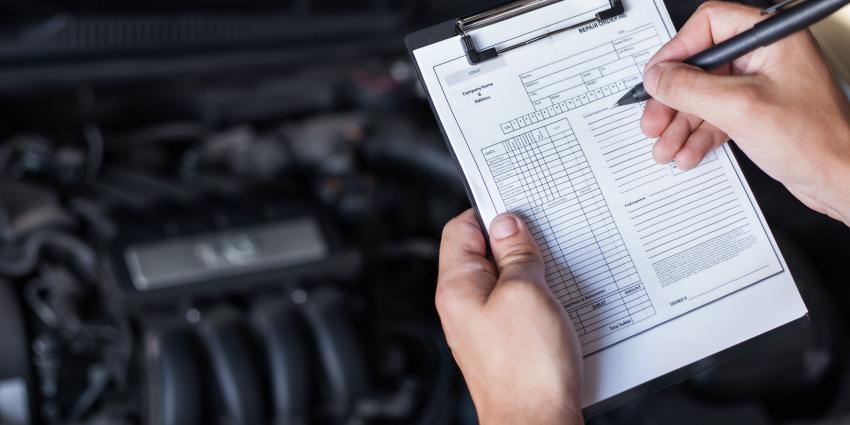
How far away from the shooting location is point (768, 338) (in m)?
0.56

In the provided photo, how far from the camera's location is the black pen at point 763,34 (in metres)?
0.48

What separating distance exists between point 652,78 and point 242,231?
51cm

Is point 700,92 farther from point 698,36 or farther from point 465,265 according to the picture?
point 465,265

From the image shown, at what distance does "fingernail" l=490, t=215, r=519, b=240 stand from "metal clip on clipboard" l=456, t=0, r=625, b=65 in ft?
0.35

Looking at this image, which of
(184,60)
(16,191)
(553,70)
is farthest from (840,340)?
(16,191)

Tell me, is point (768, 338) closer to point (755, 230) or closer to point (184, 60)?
point (755, 230)

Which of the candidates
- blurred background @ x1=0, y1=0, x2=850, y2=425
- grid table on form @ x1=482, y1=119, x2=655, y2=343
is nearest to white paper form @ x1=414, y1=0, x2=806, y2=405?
grid table on form @ x1=482, y1=119, x2=655, y2=343

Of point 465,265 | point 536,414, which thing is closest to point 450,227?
point 465,265

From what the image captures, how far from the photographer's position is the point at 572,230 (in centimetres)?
53

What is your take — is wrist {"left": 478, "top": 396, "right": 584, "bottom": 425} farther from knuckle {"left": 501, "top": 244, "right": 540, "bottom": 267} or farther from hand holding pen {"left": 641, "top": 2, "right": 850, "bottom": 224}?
hand holding pen {"left": 641, "top": 2, "right": 850, "bottom": 224}

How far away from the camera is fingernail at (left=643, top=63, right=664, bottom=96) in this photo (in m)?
0.53

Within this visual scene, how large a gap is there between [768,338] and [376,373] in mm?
458

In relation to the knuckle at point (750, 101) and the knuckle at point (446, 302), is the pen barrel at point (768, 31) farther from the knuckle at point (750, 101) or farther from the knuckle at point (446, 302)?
the knuckle at point (446, 302)

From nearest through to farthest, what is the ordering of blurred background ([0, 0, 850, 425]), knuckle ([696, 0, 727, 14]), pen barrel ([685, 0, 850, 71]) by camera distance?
1. pen barrel ([685, 0, 850, 71])
2. knuckle ([696, 0, 727, 14])
3. blurred background ([0, 0, 850, 425])
